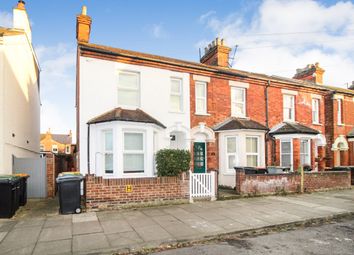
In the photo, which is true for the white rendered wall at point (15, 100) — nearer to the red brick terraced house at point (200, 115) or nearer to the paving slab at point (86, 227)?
the red brick terraced house at point (200, 115)

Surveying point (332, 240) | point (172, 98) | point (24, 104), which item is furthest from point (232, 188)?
point (24, 104)

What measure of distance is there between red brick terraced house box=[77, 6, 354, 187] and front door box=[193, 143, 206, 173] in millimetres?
50

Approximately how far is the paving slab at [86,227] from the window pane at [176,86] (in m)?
7.83

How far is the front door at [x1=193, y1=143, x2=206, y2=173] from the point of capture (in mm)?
14117

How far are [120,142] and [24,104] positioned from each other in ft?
21.6

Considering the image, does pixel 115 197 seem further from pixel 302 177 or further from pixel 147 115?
pixel 302 177

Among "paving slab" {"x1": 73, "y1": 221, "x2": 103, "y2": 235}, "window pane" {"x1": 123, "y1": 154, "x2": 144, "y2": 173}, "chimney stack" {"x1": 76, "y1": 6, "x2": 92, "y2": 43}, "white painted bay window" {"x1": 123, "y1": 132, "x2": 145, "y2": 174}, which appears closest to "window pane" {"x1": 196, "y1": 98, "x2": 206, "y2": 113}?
"white painted bay window" {"x1": 123, "y1": 132, "x2": 145, "y2": 174}

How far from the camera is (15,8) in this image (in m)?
14.5

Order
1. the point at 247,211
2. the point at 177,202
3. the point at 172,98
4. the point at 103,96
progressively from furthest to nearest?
1. the point at 172,98
2. the point at 103,96
3. the point at 177,202
4. the point at 247,211

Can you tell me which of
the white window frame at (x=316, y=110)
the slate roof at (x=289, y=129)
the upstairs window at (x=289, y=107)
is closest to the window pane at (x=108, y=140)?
the slate roof at (x=289, y=129)

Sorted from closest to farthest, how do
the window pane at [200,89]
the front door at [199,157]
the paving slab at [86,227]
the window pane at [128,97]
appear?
the paving slab at [86,227] < the window pane at [128,97] < the front door at [199,157] < the window pane at [200,89]


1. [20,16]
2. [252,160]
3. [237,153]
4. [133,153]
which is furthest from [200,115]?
[20,16]

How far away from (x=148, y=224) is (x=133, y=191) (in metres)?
2.25

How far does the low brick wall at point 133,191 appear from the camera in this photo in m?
8.99
